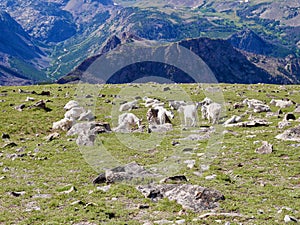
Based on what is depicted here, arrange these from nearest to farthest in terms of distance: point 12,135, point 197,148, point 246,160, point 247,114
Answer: point 246,160
point 197,148
point 12,135
point 247,114

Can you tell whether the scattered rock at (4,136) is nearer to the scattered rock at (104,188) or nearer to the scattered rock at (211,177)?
the scattered rock at (104,188)

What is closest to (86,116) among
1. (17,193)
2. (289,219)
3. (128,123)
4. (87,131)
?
(128,123)

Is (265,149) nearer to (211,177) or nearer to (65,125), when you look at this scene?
(211,177)

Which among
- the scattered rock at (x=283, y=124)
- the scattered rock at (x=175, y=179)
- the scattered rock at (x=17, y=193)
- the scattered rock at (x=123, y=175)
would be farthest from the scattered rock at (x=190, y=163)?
the scattered rock at (x=283, y=124)

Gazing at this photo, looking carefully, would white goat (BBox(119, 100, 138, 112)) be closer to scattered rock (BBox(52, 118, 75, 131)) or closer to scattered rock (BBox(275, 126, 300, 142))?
scattered rock (BBox(52, 118, 75, 131))

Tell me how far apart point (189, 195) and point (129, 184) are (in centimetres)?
397

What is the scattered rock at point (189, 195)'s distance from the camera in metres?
14.2

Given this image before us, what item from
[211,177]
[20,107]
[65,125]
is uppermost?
[20,107]

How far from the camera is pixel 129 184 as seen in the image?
57.7 ft

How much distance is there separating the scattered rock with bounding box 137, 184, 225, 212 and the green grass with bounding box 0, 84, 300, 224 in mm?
372

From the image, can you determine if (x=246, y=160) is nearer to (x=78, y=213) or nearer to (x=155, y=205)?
(x=155, y=205)

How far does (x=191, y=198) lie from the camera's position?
47.8 feet

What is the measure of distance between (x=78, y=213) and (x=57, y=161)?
31.8 ft

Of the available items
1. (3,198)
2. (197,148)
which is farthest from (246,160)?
(3,198)
